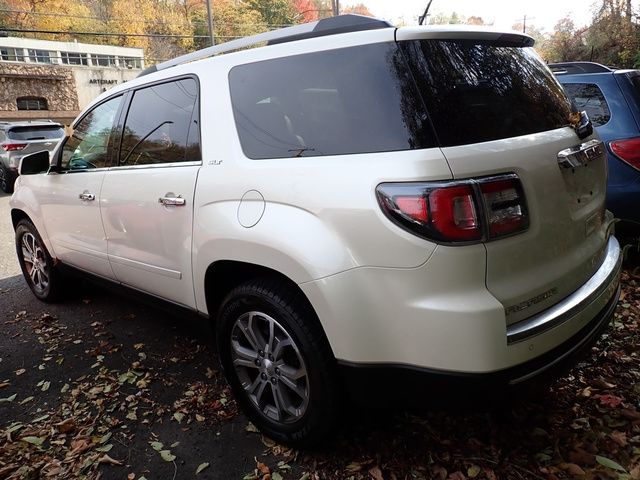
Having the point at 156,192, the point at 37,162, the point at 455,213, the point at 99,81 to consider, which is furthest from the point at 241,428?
the point at 99,81

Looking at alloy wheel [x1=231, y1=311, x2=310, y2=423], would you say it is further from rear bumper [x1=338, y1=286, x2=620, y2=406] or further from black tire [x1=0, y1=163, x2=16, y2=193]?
black tire [x1=0, y1=163, x2=16, y2=193]

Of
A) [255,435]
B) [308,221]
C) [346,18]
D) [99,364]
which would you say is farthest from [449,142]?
[99,364]

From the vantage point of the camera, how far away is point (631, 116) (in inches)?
150

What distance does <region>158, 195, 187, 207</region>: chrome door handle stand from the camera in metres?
2.60

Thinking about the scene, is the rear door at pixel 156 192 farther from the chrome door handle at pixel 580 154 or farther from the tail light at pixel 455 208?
the chrome door handle at pixel 580 154

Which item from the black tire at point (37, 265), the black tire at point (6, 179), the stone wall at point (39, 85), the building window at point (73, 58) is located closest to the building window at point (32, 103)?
the stone wall at point (39, 85)

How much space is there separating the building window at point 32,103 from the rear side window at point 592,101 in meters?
40.5

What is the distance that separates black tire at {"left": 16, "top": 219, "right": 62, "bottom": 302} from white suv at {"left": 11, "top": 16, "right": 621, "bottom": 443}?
7.29 feet

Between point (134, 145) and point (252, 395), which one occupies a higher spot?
point (134, 145)

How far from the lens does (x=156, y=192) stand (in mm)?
2795

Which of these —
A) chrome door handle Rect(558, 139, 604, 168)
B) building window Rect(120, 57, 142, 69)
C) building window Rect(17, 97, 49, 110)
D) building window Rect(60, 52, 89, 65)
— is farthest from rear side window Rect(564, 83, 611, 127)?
building window Rect(60, 52, 89, 65)

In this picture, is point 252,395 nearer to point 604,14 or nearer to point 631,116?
point 631,116

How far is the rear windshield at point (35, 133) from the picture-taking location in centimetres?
1254

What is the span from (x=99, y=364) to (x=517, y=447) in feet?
8.77
